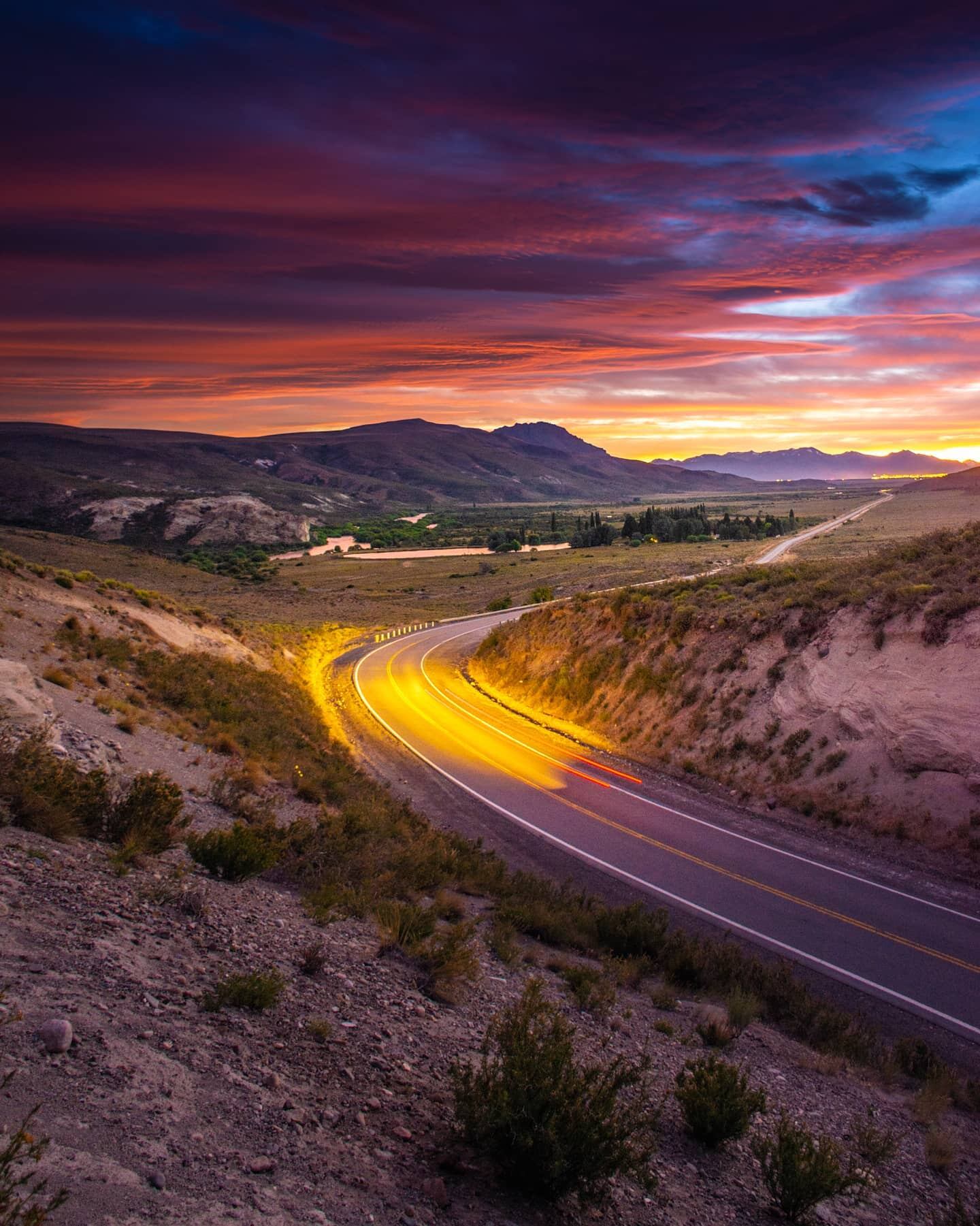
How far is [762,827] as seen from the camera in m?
19.9

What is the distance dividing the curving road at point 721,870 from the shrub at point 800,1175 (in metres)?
7.06

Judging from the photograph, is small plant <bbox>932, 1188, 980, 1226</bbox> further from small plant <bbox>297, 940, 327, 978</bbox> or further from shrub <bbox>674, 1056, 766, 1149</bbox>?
small plant <bbox>297, 940, 327, 978</bbox>

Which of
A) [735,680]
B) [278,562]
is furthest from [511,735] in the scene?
[278,562]

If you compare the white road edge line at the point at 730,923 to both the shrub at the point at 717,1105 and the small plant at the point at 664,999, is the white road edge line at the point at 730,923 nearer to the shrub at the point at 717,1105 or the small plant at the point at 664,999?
the small plant at the point at 664,999

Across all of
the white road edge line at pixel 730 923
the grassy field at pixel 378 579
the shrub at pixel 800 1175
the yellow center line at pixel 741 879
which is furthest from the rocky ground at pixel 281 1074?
the grassy field at pixel 378 579

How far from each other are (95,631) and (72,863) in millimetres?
17088

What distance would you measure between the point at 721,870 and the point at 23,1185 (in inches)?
626

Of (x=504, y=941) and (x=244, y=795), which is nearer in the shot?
(x=504, y=941)

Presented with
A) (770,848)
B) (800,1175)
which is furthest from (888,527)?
(800,1175)

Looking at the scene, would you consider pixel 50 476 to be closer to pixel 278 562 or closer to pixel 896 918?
pixel 278 562

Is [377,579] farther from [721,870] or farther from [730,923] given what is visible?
[730,923]

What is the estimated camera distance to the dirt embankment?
1875 cm

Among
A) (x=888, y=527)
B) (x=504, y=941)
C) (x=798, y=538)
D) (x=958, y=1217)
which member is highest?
(x=888, y=527)

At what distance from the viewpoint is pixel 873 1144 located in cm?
718
